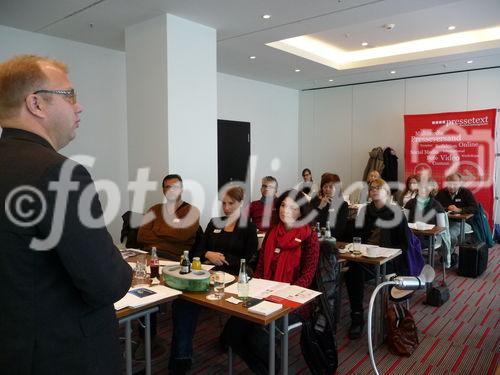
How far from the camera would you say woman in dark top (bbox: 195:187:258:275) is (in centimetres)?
317

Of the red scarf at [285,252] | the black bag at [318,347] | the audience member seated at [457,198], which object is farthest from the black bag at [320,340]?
the audience member seated at [457,198]

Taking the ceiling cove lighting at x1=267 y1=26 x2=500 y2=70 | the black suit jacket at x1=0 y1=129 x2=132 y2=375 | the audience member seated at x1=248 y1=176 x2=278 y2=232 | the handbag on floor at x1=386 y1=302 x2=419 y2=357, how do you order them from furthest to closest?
the ceiling cove lighting at x1=267 y1=26 x2=500 y2=70, the audience member seated at x1=248 y1=176 x2=278 y2=232, the handbag on floor at x1=386 y1=302 x2=419 y2=357, the black suit jacket at x1=0 y1=129 x2=132 y2=375

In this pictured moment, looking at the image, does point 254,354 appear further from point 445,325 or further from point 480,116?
point 480,116

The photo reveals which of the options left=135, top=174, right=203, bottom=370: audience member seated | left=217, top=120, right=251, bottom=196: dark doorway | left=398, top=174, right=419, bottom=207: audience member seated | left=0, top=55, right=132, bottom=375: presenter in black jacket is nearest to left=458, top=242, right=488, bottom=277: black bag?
left=398, top=174, right=419, bottom=207: audience member seated

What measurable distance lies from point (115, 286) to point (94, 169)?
4.52m

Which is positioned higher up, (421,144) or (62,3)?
(62,3)

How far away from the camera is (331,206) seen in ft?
15.0

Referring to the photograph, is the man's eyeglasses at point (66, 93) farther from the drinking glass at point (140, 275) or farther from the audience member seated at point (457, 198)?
the audience member seated at point (457, 198)

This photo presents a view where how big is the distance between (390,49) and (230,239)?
520cm

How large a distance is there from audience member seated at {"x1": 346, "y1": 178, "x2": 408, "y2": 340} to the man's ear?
3.11 metres

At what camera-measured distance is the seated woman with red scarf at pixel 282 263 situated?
8.28 ft

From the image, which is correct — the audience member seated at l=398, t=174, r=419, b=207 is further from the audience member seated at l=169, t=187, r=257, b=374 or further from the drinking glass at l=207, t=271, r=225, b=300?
the drinking glass at l=207, t=271, r=225, b=300

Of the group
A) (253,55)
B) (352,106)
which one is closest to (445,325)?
(253,55)

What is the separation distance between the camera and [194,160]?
4535mm
